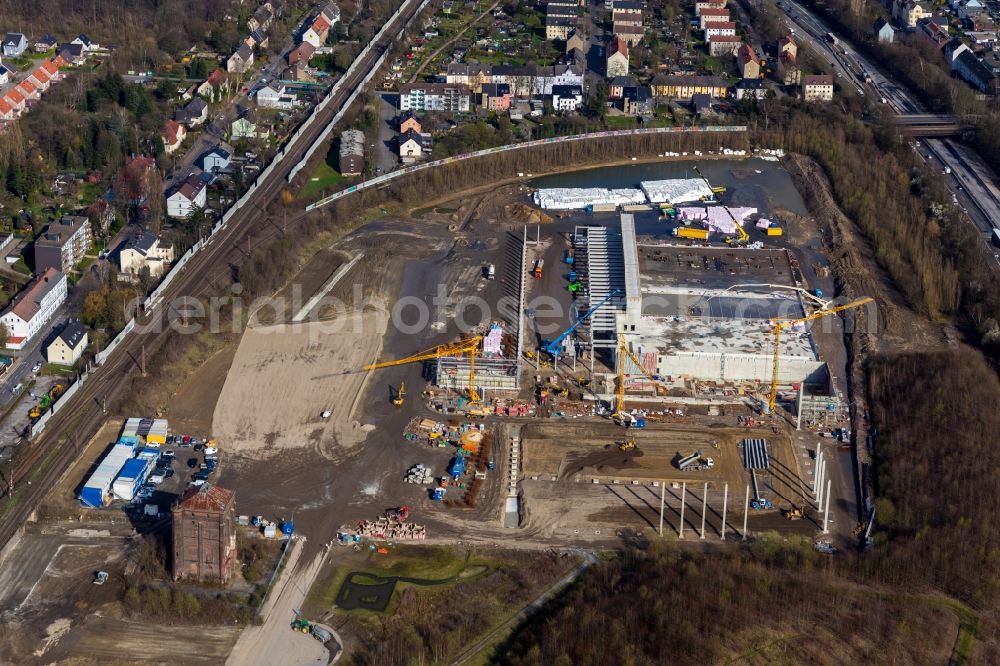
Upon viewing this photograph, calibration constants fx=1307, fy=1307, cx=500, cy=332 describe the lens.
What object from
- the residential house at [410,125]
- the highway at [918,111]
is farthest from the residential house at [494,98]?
the highway at [918,111]

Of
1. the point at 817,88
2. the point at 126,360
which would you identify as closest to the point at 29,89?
the point at 126,360

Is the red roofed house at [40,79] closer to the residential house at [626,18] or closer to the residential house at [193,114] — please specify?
the residential house at [193,114]

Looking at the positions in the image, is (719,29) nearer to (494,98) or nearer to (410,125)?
(494,98)

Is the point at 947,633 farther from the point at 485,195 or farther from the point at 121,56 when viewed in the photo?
the point at 121,56

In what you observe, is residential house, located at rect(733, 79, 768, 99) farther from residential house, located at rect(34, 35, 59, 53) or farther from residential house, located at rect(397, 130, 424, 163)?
residential house, located at rect(34, 35, 59, 53)

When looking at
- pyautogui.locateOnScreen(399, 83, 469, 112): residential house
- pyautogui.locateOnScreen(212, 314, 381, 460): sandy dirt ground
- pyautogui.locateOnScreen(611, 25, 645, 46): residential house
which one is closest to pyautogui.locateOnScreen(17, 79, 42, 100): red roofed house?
Result: pyautogui.locateOnScreen(399, 83, 469, 112): residential house

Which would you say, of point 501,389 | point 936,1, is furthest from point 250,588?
point 936,1
